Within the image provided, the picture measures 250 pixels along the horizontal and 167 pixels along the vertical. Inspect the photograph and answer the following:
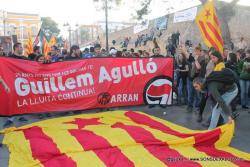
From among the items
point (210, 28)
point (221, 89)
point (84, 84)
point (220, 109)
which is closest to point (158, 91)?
point (84, 84)

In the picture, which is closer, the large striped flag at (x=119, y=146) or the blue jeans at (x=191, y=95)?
the large striped flag at (x=119, y=146)

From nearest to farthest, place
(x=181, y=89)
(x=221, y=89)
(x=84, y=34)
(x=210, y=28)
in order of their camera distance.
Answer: (x=221, y=89), (x=210, y=28), (x=181, y=89), (x=84, y=34)

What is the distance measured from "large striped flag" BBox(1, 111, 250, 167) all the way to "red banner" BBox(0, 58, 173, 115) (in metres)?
1.52

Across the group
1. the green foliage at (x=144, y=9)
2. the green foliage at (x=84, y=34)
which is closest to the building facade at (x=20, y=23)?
the green foliage at (x=84, y=34)

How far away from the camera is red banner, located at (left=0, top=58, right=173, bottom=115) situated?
9.30m

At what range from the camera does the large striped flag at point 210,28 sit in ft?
30.4

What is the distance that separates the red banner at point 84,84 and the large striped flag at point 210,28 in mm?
1578

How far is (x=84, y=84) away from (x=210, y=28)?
349 centimetres

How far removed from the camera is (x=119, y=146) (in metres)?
6.41

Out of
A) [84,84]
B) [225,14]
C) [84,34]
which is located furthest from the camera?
[84,34]

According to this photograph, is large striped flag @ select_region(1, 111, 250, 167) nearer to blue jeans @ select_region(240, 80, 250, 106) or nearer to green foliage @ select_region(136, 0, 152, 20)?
blue jeans @ select_region(240, 80, 250, 106)

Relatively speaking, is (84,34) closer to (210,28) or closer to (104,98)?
(104,98)

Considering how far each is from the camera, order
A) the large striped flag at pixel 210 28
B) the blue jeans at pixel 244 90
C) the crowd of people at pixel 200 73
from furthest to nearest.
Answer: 1. the blue jeans at pixel 244 90
2. the crowd of people at pixel 200 73
3. the large striped flag at pixel 210 28

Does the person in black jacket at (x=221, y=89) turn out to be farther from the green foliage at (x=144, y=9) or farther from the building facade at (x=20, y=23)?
the building facade at (x=20, y=23)
